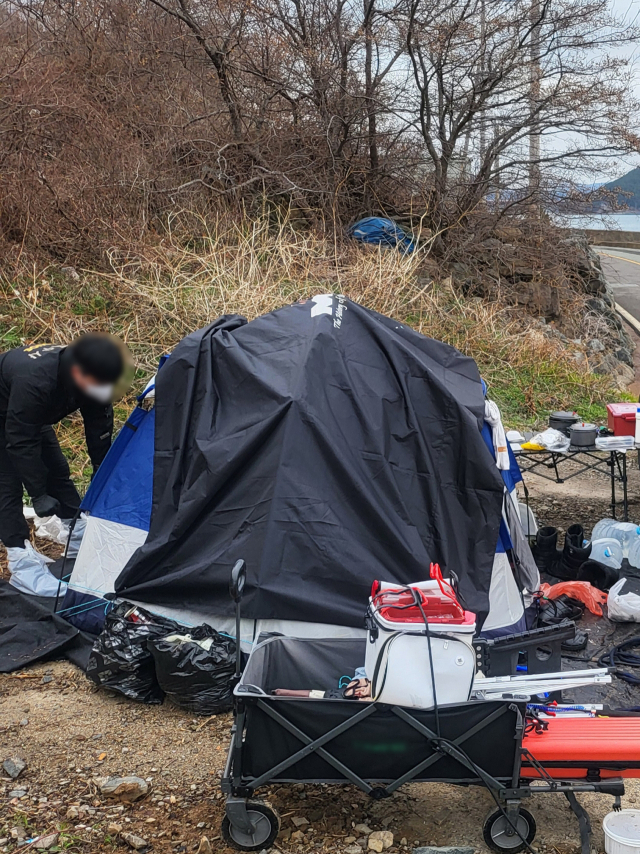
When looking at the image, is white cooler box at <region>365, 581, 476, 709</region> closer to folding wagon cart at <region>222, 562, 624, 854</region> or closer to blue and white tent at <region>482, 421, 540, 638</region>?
folding wagon cart at <region>222, 562, 624, 854</region>

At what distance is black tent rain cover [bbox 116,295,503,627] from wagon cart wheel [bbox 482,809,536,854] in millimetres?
1228

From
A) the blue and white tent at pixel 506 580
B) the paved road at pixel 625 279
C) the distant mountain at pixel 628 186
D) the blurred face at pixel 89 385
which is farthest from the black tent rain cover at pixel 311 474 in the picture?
the paved road at pixel 625 279

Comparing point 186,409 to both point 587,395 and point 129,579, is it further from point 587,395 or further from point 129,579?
point 587,395

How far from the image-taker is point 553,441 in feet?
18.4

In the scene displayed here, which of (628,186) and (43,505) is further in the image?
(628,186)

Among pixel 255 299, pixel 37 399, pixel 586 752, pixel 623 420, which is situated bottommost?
pixel 586 752

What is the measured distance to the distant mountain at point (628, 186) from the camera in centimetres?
1375

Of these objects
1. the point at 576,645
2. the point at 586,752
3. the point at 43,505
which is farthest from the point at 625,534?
the point at 43,505

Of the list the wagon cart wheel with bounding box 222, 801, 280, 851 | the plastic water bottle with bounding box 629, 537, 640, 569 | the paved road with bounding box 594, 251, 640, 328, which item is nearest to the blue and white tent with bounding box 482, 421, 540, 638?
the plastic water bottle with bounding box 629, 537, 640, 569

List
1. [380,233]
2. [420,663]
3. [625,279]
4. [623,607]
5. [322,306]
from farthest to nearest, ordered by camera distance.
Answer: [625,279], [380,233], [623,607], [322,306], [420,663]

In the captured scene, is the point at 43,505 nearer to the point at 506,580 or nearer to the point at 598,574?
the point at 506,580

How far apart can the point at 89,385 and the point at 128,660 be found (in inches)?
62.0

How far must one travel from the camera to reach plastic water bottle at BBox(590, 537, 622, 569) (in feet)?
17.4

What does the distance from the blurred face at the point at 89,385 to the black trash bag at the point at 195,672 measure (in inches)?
60.0
